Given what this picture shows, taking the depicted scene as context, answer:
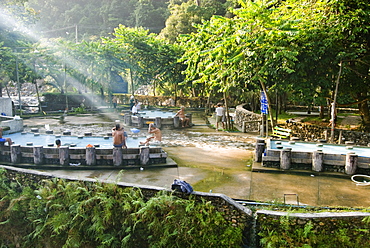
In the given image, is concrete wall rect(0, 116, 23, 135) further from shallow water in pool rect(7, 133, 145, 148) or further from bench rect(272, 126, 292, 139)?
bench rect(272, 126, 292, 139)

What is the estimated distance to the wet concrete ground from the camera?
1279 cm

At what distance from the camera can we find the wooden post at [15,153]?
17645 mm

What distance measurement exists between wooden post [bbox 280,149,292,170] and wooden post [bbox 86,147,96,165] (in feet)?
29.2

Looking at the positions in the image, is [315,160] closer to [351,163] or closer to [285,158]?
[285,158]

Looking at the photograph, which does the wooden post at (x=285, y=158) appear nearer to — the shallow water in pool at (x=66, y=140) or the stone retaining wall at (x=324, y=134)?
the stone retaining wall at (x=324, y=134)

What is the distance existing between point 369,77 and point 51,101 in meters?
39.6

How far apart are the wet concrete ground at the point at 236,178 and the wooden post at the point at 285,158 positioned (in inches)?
22.5

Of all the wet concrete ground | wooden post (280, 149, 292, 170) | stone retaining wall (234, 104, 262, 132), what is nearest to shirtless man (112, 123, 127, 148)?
the wet concrete ground

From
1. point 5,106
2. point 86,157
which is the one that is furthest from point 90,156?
point 5,106

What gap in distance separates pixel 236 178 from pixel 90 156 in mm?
7118

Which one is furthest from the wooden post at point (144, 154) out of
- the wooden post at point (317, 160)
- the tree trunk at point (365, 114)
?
the tree trunk at point (365, 114)

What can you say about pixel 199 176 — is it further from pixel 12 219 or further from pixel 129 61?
pixel 129 61

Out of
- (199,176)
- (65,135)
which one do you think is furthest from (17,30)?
(199,176)

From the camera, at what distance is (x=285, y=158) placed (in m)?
15.7
